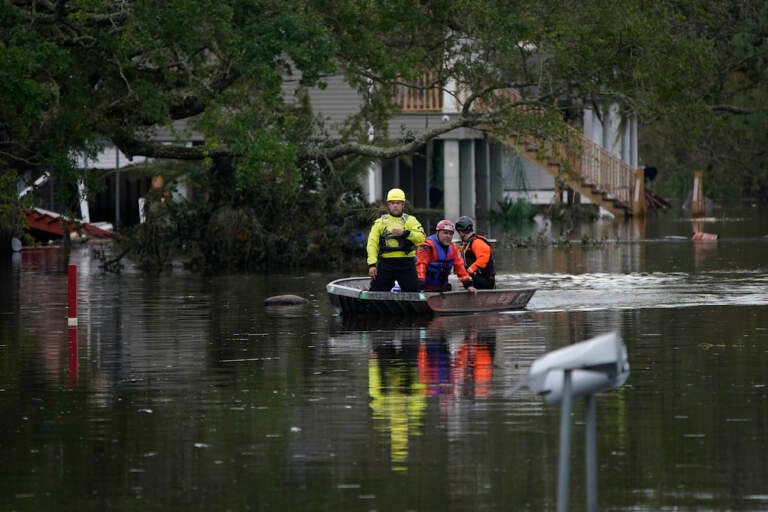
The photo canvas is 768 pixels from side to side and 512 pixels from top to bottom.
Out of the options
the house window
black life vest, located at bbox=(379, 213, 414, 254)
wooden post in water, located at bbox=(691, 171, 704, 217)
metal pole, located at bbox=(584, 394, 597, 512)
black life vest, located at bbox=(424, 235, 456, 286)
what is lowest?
metal pole, located at bbox=(584, 394, 597, 512)

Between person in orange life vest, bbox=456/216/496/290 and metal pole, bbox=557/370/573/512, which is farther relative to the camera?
person in orange life vest, bbox=456/216/496/290

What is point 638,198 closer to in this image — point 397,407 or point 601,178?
point 601,178

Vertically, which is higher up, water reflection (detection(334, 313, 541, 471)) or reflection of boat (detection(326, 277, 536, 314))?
reflection of boat (detection(326, 277, 536, 314))

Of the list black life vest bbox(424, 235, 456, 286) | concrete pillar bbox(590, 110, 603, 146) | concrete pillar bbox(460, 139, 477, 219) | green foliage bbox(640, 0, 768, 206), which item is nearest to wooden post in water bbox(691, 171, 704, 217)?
green foliage bbox(640, 0, 768, 206)

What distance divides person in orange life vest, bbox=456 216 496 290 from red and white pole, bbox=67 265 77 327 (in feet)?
16.0

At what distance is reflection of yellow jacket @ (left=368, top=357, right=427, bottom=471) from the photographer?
11648mm

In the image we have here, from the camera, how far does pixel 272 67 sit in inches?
1081

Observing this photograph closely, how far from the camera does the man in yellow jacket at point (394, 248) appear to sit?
21.3m

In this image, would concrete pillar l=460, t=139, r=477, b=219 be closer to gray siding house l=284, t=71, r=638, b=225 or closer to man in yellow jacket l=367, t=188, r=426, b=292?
gray siding house l=284, t=71, r=638, b=225

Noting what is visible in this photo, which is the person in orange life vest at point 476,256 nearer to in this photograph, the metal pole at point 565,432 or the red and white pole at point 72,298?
the red and white pole at point 72,298

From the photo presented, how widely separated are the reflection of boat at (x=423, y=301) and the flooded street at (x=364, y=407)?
183mm

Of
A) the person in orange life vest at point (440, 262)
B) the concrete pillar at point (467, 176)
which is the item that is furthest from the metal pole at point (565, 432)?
the concrete pillar at point (467, 176)

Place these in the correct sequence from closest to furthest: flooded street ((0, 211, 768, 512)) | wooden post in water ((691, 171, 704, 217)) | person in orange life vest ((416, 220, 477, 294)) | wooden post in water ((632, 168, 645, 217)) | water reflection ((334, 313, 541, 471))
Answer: flooded street ((0, 211, 768, 512))
water reflection ((334, 313, 541, 471))
person in orange life vest ((416, 220, 477, 294))
wooden post in water ((632, 168, 645, 217))
wooden post in water ((691, 171, 704, 217))

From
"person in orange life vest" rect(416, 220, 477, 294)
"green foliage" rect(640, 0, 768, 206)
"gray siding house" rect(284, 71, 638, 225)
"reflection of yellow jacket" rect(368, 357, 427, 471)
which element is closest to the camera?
"reflection of yellow jacket" rect(368, 357, 427, 471)
